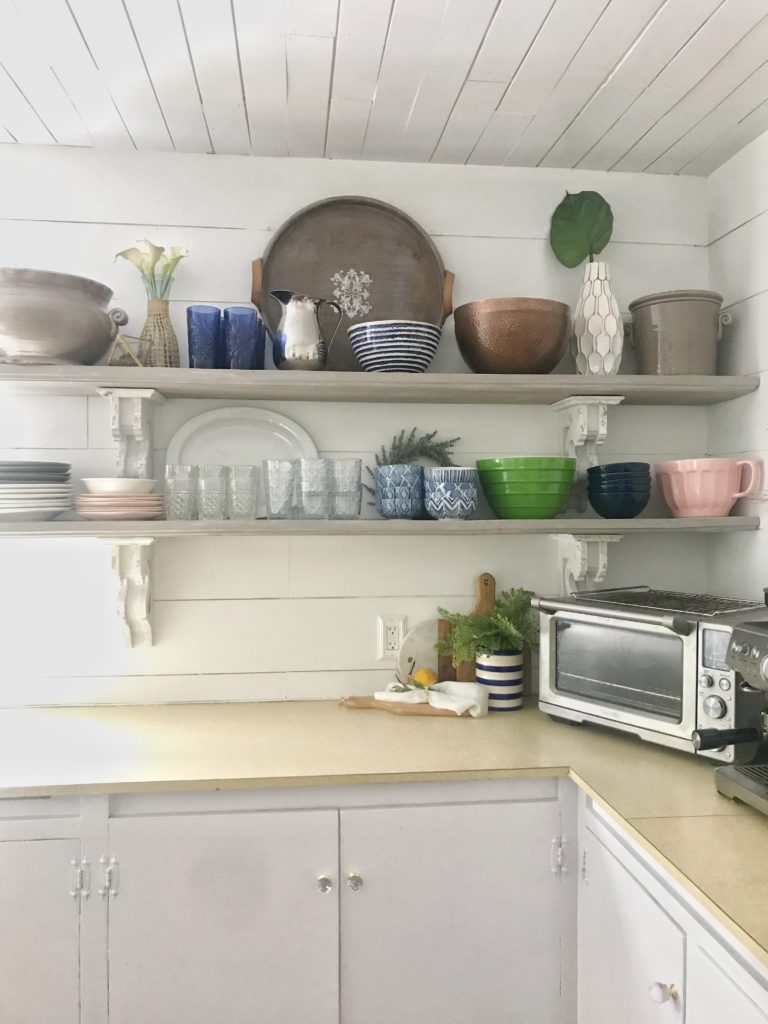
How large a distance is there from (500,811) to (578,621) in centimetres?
49

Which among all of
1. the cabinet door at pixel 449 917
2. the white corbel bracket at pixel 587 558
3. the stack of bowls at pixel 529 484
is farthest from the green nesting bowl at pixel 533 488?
the cabinet door at pixel 449 917

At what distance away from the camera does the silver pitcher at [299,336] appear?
6.47ft

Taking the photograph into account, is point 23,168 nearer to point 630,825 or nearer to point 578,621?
point 578,621

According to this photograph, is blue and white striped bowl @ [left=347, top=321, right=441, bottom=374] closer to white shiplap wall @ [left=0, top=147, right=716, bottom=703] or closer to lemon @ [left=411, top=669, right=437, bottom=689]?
white shiplap wall @ [left=0, top=147, right=716, bottom=703]

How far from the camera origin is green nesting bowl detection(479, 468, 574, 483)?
78.5 inches

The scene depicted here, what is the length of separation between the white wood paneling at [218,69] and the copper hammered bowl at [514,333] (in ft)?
2.33

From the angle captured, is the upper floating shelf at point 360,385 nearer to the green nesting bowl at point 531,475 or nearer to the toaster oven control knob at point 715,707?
the green nesting bowl at point 531,475

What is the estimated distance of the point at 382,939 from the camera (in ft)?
5.36

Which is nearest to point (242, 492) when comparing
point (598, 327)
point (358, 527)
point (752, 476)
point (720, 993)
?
point (358, 527)

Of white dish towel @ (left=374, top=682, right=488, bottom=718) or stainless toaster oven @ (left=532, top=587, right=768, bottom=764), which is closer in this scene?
stainless toaster oven @ (left=532, top=587, right=768, bottom=764)

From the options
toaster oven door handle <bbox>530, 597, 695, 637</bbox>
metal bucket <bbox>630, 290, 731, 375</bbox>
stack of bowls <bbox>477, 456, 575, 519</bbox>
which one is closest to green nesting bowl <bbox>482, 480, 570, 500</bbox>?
stack of bowls <bbox>477, 456, 575, 519</bbox>

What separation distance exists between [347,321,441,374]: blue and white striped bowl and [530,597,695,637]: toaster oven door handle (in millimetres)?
651

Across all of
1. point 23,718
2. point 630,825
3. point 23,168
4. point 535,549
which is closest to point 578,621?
point 535,549

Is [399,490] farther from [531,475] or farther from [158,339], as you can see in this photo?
[158,339]
